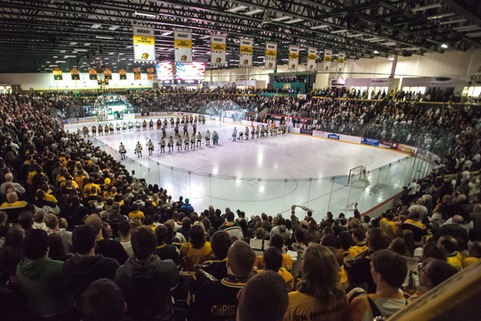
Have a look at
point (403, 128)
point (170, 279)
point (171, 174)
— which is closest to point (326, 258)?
point (170, 279)

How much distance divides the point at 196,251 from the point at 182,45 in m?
13.5

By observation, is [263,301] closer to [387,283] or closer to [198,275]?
[387,283]

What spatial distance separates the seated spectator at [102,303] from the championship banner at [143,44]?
554 inches

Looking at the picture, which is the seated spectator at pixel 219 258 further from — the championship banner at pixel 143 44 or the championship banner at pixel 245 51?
the championship banner at pixel 245 51

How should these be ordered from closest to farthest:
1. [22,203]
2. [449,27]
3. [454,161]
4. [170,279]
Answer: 1. [170,279]
2. [22,203]
3. [454,161]
4. [449,27]

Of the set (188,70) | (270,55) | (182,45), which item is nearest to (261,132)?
(270,55)

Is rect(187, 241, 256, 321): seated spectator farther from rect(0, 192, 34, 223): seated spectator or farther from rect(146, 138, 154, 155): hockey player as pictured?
rect(146, 138, 154, 155): hockey player

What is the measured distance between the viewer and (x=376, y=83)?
32.1m

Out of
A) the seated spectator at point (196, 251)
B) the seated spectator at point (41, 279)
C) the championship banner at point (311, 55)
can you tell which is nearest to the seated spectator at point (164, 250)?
the seated spectator at point (196, 251)

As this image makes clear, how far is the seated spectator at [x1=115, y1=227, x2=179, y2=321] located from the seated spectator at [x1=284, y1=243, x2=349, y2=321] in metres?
1.20

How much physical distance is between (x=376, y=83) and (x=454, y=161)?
22953mm

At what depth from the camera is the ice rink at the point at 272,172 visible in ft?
36.7

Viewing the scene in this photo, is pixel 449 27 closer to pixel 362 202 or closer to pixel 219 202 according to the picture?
pixel 362 202

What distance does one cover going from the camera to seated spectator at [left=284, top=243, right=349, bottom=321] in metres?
1.91
